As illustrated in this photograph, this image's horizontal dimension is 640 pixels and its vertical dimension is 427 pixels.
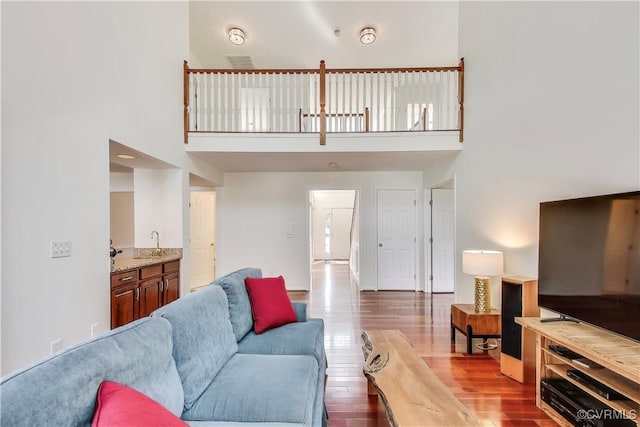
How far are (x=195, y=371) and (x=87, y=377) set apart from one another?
68cm

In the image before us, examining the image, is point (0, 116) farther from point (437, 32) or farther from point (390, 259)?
point (437, 32)

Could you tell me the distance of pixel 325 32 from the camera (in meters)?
5.35

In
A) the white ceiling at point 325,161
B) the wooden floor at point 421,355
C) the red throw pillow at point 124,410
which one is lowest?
the wooden floor at point 421,355

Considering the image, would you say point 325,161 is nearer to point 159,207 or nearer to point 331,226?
point 159,207

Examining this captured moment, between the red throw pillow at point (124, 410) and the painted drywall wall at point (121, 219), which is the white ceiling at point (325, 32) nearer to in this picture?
the painted drywall wall at point (121, 219)

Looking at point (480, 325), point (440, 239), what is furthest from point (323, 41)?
point (480, 325)

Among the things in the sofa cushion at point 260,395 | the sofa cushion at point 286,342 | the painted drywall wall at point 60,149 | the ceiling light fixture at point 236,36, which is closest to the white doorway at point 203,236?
the ceiling light fixture at point 236,36

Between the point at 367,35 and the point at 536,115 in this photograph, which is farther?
the point at 367,35

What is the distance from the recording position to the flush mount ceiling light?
5.24 m

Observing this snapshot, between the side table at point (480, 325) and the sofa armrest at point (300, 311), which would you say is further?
the side table at point (480, 325)

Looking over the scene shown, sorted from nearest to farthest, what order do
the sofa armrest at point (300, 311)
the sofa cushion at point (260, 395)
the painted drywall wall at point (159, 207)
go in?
1. the sofa cushion at point (260, 395)
2. the sofa armrest at point (300, 311)
3. the painted drywall wall at point (159, 207)

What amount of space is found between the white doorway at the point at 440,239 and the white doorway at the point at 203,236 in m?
4.26

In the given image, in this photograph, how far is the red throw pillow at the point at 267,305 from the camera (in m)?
2.42

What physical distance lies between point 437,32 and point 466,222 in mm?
3576
